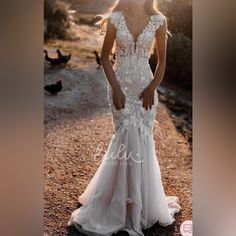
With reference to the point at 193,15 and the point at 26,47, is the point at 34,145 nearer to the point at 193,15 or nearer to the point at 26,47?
the point at 26,47

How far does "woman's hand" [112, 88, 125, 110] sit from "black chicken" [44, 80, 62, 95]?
0.11 m

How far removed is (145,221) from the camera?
1252 millimetres

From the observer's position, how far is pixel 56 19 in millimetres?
1200

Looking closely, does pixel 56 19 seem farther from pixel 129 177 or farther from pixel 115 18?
pixel 129 177

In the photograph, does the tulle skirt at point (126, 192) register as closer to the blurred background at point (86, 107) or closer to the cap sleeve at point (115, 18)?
the blurred background at point (86, 107)

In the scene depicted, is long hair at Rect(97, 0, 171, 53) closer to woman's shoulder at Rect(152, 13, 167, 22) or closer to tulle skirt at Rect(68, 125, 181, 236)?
woman's shoulder at Rect(152, 13, 167, 22)

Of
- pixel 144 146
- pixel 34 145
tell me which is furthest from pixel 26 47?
pixel 144 146

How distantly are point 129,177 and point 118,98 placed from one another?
0.17 metres

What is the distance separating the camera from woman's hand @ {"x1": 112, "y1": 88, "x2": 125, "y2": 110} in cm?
122

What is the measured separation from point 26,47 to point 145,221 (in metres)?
0.43

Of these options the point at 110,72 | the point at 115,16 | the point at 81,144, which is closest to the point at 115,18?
the point at 115,16

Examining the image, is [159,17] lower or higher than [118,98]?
higher

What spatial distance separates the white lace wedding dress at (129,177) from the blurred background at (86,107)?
0.02 meters

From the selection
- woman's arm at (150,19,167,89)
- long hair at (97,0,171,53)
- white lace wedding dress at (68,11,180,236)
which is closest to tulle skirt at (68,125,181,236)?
white lace wedding dress at (68,11,180,236)
